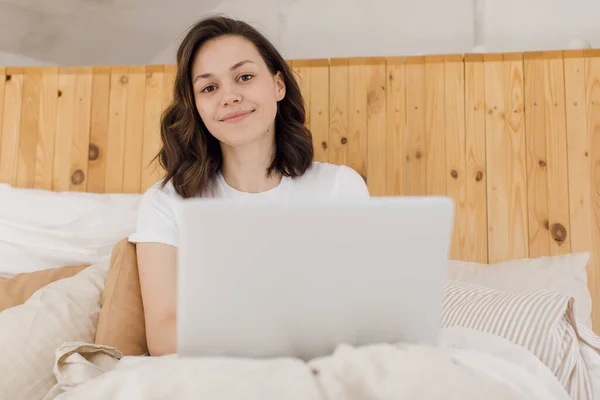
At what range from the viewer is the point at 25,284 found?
134 centimetres

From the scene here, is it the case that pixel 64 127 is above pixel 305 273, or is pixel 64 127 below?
above

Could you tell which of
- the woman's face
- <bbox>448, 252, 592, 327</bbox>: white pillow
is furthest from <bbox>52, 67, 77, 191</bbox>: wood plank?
<bbox>448, 252, 592, 327</bbox>: white pillow

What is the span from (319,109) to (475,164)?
1.93ft

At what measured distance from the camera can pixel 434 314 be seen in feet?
2.20

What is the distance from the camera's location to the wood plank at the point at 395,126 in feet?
6.16

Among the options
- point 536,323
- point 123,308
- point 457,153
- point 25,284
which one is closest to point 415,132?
point 457,153

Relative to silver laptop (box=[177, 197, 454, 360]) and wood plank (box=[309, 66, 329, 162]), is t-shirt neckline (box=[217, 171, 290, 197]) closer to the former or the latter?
wood plank (box=[309, 66, 329, 162])

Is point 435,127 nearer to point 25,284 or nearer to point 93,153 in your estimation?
point 93,153

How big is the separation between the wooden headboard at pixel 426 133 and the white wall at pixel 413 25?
13.0 inches

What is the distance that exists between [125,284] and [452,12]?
69.0 inches

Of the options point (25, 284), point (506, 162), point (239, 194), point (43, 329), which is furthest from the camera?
point (506, 162)

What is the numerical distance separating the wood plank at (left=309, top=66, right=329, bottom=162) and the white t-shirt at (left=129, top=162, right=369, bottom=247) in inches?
13.1

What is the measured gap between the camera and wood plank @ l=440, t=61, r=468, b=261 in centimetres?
181

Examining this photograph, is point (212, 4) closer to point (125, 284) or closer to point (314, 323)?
point (125, 284)
